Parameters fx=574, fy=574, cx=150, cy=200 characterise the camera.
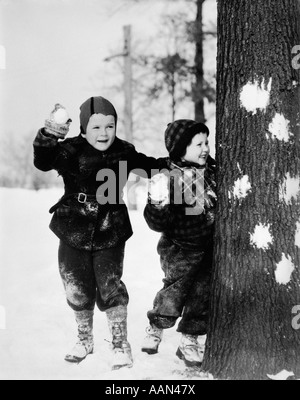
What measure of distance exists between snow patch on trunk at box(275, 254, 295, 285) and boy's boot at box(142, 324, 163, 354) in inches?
36.6

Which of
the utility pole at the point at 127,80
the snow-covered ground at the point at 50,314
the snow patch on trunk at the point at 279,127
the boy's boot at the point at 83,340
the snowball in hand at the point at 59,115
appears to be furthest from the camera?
the utility pole at the point at 127,80

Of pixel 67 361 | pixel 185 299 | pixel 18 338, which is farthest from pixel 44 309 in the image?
pixel 185 299

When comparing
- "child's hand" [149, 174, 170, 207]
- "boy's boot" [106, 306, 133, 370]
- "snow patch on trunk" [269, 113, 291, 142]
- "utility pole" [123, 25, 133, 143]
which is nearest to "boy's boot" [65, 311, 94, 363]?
"boy's boot" [106, 306, 133, 370]

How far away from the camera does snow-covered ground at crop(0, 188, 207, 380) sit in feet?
10.8

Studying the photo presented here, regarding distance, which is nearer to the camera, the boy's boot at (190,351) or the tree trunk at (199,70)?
the boy's boot at (190,351)

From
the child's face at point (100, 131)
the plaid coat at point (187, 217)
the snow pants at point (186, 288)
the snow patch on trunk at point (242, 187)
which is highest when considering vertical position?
the child's face at point (100, 131)

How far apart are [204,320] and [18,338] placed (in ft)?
4.31

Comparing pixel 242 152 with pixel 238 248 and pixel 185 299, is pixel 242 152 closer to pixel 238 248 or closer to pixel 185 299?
pixel 238 248

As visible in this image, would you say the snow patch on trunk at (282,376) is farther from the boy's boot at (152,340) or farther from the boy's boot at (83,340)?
the boy's boot at (83,340)

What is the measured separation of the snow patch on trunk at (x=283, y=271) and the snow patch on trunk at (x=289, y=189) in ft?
0.97

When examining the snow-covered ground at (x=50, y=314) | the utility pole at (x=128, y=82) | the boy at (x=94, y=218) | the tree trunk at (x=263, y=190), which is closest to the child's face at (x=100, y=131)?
the boy at (x=94, y=218)

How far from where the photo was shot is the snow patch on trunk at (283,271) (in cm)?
291

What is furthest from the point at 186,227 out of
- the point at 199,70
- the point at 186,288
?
the point at 199,70

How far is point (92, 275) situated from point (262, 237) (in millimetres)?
1068
